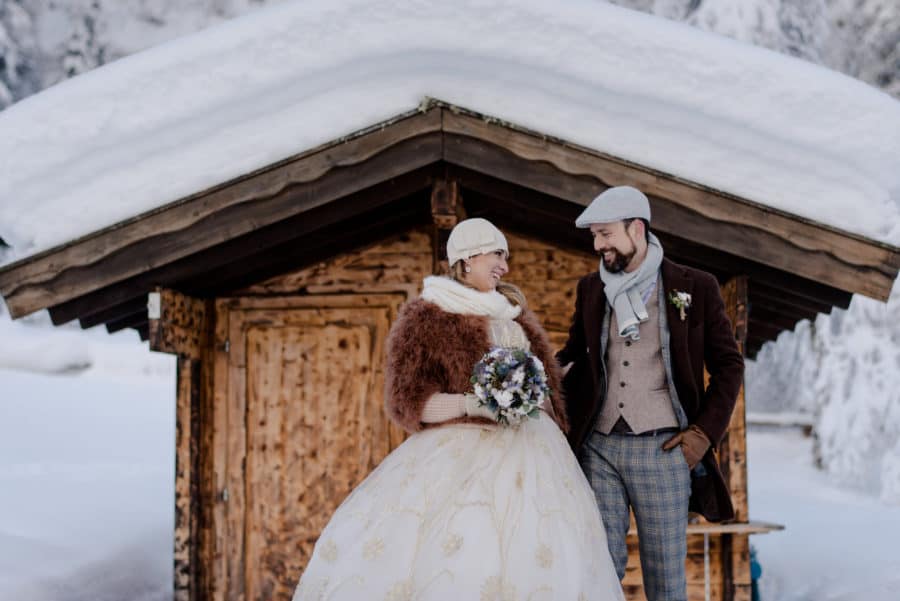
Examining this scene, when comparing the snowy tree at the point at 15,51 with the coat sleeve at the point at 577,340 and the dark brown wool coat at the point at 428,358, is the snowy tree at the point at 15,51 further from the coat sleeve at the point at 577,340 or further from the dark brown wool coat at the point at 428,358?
the coat sleeve at the point at 577,340

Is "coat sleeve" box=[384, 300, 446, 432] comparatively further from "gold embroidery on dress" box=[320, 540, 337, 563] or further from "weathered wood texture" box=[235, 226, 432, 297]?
"weathered wood texture" box=[235, 226, 432, 297]

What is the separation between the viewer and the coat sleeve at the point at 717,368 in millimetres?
3695

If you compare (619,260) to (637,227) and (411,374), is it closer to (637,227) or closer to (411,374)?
(637,227)

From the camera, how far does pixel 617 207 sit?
3.79 meters

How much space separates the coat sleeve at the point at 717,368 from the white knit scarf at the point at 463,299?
35.6 inches

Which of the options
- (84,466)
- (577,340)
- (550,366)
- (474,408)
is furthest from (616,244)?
(84,466)

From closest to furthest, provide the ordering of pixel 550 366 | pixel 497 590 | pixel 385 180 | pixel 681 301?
pixel 497 590 → pixel 681 301 → pixel 550 366 → pixel 385 180

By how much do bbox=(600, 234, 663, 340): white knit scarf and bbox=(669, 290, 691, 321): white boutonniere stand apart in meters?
0.11

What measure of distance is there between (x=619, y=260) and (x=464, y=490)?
4.01 ft

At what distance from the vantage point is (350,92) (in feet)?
16.8

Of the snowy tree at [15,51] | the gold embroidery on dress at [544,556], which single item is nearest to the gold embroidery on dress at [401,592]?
the gold embroidery on dress at [544,556]

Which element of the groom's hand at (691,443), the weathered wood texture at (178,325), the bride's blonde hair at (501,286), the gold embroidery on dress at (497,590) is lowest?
the gold embroidery on dress at (497,590)

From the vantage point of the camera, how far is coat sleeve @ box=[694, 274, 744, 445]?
12.1ft

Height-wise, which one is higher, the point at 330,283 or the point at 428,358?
the point at 330,283
